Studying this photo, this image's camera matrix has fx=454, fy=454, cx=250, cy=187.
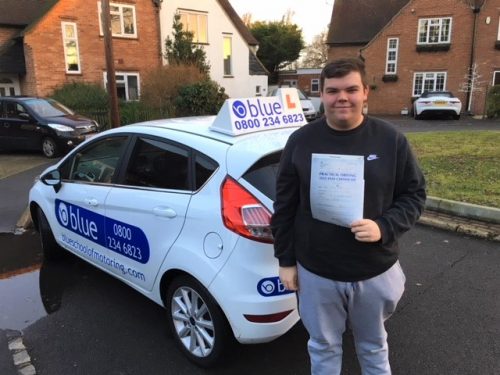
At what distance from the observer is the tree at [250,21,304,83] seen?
4269cm

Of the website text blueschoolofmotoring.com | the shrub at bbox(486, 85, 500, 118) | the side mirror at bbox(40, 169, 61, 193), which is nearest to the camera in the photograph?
the website text blueschoolofmotoring.com

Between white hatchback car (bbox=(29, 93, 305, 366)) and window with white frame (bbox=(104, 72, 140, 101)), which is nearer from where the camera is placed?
white hatchback car (bbox=(29, 93, 305, 366))

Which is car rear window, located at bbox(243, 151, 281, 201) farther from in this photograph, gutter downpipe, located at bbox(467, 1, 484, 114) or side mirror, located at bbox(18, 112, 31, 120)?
gutter downpipe, located at bbox(467, 1, 484, 114)

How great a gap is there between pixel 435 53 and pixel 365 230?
2771 centimetres

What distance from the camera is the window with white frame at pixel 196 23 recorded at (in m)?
24.8

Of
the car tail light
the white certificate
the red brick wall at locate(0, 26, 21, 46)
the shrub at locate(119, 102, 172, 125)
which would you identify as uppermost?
the red brick wall at locate(0, 26, 21, 46)

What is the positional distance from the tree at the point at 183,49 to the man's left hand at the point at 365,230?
865 inches

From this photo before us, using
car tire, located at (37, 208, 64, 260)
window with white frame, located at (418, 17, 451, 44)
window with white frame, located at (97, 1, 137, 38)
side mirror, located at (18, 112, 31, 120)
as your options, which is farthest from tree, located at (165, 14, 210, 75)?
car tire, located at (37, 208, 64, 260)

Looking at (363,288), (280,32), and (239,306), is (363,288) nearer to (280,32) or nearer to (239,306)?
(239,306)

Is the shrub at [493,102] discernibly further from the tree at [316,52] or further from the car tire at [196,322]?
the tree at [316,52]

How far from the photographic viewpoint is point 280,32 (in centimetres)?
4281

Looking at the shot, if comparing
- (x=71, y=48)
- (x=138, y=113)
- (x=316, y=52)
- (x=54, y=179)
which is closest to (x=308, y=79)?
(x=316, y=52)

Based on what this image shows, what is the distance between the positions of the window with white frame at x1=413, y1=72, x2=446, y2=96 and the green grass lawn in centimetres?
1573

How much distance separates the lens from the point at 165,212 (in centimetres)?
308
